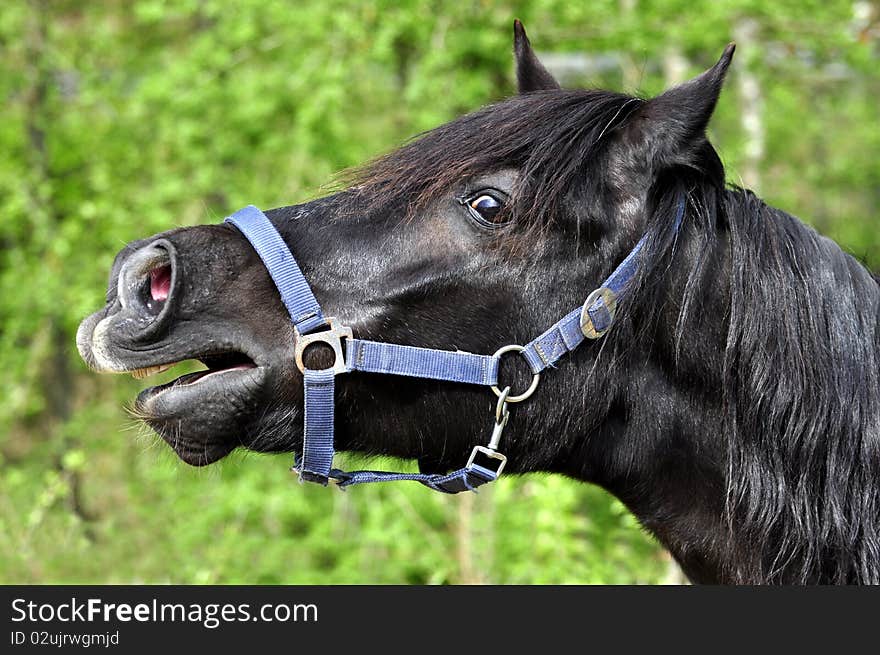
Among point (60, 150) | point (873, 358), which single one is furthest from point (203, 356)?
point (60, 150)

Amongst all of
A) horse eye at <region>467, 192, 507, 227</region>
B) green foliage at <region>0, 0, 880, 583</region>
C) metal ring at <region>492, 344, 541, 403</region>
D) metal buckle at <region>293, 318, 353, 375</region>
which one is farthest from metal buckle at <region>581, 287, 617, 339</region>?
green foliage at <region>0, 0, 880, 583</region>

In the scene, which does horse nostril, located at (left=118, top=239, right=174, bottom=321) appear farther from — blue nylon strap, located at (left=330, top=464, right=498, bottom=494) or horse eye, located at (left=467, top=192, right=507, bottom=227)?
horse eye, located at (left=467, top=192, right=507, bottom=227)

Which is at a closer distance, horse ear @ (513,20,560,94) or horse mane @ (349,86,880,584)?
horse mane @ (349,86,880,584)

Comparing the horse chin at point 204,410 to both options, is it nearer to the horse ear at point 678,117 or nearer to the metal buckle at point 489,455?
the metal buckle at point 489,455

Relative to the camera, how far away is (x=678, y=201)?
7.98ft

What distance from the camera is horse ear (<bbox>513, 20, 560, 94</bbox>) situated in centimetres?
290

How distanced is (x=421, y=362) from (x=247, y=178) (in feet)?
15.8

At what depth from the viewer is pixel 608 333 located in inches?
95.4

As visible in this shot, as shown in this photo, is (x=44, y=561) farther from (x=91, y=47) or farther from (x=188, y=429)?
(x=91, y=47)

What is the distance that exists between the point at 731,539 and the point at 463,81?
4.42 metres

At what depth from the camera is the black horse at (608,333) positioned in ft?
7.63

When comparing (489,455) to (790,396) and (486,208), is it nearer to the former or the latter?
(486,208)

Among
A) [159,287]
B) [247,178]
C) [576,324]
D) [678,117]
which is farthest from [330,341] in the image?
[247,178]

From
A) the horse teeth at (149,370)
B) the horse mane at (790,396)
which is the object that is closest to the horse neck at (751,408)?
the horse mane at (790,396)
